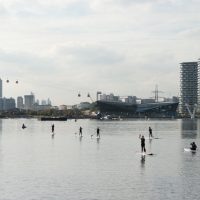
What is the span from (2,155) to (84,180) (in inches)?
856

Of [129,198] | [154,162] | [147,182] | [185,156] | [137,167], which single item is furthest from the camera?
[185,156]

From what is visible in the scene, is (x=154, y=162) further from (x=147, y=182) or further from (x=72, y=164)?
(x=147, y=182)

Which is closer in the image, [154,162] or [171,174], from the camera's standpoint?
[171,174]

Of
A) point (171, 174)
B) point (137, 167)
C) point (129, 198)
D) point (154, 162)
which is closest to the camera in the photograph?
point (129, 198)

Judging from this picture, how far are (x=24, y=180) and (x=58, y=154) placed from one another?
21520 mm

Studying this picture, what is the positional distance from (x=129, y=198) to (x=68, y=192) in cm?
429

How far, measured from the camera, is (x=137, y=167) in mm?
50188

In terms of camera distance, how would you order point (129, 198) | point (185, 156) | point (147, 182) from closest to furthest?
point (129, 198) → point (147, 182) → point (185, 156)

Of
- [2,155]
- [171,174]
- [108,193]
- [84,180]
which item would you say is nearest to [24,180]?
[84,180]

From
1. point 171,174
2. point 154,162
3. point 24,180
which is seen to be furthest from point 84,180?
point 154,162

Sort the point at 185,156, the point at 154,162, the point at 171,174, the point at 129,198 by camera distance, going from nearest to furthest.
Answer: the point at 129,198
the point at 171,174
the point at 154,162
the point at 185,156

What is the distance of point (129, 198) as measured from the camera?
34781mm

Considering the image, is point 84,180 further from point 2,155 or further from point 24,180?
point 2,155

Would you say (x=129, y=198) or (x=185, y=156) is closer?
(x=129, y=198)
